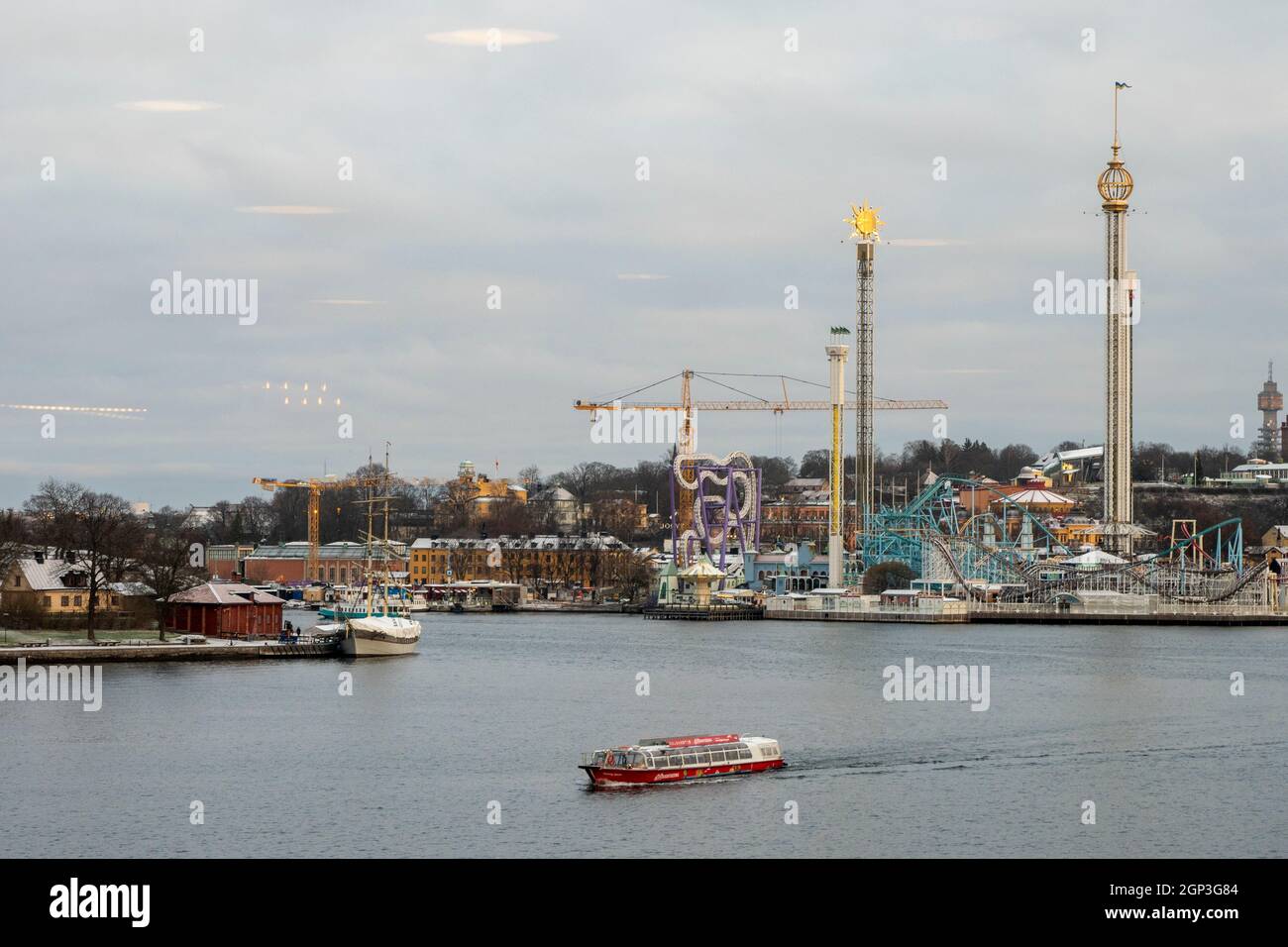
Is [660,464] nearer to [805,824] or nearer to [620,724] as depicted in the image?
[620,724]

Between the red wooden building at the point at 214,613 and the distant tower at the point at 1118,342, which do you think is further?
the distant tower at the point at 1118,342

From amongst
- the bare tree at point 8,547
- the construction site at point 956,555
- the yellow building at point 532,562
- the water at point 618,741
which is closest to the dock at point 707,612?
the construction site at point 956,555

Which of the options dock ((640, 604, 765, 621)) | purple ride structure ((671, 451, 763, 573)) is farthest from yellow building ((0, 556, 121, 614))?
purple ride structure ((671, 451, 763, 573))

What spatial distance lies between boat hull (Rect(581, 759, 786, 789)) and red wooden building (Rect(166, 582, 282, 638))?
88.6 ft

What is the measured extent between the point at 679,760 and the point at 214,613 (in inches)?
1096

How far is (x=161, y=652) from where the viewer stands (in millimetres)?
41719

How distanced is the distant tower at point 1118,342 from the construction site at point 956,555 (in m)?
0.08

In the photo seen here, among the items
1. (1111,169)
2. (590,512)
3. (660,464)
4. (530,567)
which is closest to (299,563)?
(530,567)

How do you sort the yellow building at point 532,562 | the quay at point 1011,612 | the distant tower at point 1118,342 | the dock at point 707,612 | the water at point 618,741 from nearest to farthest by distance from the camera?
the water at point 618,741
the quay at point 1011,612
the dock at point 707,612
the distant tower at point 1118,342
the yellow building at point 532,562

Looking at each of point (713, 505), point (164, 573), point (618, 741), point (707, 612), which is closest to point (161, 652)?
point (164, 573)

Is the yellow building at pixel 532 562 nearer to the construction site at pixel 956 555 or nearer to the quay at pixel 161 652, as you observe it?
the construction site at pixel 956 555

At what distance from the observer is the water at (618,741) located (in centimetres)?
1964

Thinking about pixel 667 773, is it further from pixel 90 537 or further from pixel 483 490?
pixel 483 490

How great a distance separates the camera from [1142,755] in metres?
26.8
